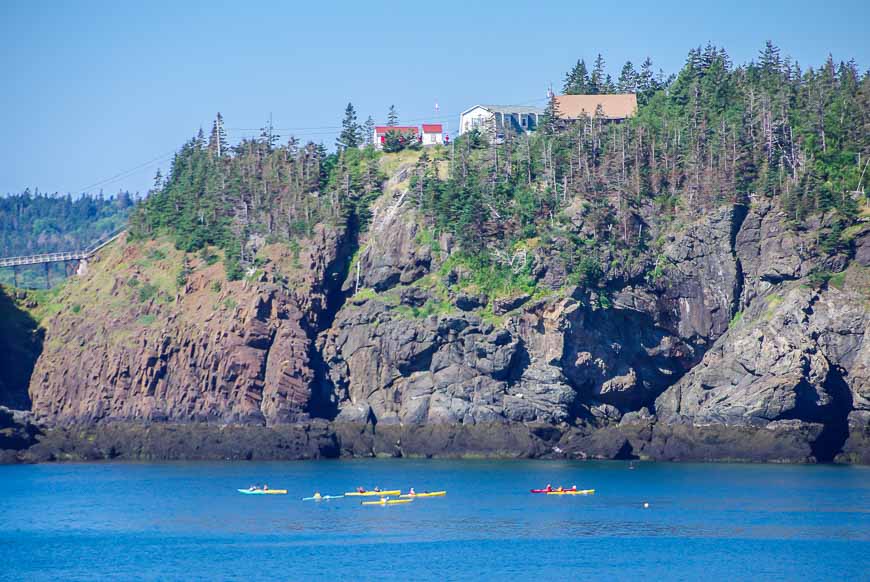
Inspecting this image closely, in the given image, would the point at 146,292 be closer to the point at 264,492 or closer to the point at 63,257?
the point at 63,257

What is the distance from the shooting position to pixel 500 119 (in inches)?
5281

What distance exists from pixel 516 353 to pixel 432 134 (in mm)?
39234

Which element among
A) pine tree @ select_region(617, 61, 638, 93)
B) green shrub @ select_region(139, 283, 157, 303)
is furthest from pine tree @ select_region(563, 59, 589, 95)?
green shrub @ select_region(139, 283, 157, 303)

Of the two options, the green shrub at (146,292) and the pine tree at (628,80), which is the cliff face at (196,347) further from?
the pine tree at (628,80)

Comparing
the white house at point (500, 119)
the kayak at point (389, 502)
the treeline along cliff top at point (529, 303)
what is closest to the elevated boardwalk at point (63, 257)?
the treeline along cliff top at point (529, 303)

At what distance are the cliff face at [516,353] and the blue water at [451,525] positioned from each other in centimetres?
461

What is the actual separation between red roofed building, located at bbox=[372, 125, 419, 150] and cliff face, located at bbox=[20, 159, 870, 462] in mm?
15153

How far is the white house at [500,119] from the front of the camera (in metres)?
131

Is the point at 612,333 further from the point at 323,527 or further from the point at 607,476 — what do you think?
the point at 323,527

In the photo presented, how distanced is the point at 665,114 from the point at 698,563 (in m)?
71.7

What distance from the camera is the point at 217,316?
367ft

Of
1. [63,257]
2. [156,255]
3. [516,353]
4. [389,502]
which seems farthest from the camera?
[63,257]

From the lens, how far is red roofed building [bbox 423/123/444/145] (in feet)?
450

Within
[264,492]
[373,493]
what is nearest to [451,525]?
[373,493]
